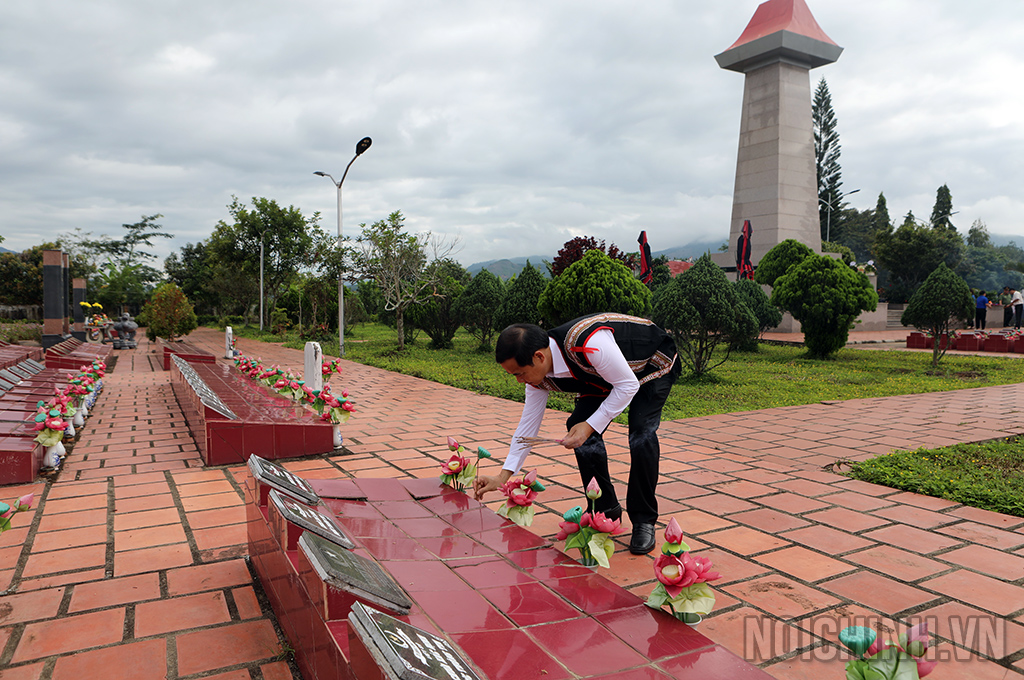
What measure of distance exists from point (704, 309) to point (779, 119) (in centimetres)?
1606

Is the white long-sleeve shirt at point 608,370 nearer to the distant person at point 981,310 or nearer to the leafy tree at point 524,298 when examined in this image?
the leafy tree at point 524,298

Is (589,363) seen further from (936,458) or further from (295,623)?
(936,458)

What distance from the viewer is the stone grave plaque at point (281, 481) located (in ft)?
7.50

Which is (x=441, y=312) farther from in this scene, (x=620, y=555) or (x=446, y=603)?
(x=446, y=603)

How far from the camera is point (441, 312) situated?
14883mm

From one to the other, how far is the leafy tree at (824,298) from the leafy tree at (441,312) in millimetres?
7082

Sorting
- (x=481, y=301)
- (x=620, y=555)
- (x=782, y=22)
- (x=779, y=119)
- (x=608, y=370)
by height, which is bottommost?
(x=620, y=555)

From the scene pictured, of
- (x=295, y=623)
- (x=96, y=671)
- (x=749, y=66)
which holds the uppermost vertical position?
(x=749, y=66)

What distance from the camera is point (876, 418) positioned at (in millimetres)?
6289

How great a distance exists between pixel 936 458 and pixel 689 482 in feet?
6.54

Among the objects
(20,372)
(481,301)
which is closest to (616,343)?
(20,372)

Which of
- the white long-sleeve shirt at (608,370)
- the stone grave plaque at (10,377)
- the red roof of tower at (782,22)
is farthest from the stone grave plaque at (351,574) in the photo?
the red roof of tower at (782,22)

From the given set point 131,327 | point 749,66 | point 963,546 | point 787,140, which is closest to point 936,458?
point 963,546

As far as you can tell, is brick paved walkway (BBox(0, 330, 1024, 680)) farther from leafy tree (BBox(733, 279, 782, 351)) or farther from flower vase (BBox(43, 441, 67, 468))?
leafy tree (BBox(733, 279, 782, 351))
